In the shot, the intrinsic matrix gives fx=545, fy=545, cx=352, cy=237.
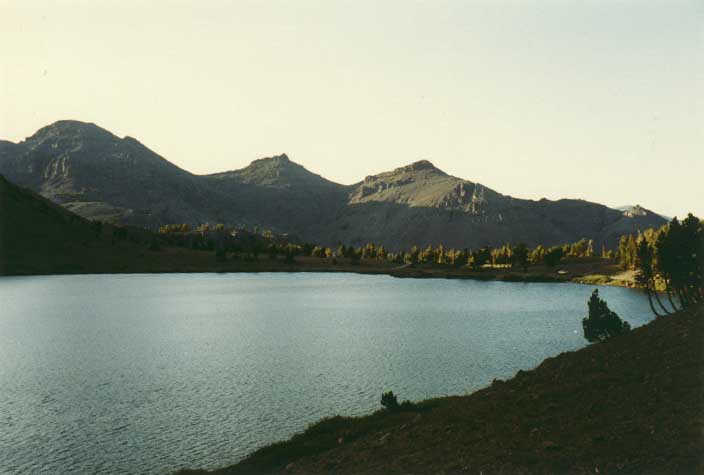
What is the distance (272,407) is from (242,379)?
11.7 metres

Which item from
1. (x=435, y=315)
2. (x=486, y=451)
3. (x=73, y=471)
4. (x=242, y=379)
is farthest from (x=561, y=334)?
(x=73, y=471)

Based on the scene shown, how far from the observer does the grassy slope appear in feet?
81.4

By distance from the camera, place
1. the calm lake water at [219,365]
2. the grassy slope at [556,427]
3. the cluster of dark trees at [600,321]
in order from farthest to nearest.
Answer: the cluster of dark trees at [600,321], the calm lake water at [219,365], the grassy slope at [556,427]

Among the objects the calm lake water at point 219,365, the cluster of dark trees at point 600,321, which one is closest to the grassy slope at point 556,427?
the calm lake water at point 219,365

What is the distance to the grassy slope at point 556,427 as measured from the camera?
2481cm

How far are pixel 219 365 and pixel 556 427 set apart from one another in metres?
47.9

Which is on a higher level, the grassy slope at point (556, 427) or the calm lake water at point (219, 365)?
the grassy slope at point (556, 427)

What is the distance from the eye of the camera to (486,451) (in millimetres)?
27672

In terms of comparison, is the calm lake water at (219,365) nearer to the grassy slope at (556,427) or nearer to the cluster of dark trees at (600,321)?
the grassy slope at (556,427)

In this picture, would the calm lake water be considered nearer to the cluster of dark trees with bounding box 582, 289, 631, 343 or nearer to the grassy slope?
the grassy slope

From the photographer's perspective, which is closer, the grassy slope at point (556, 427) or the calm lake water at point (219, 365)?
the grassy slope at point (556, 427)

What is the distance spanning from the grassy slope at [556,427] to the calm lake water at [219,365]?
23.3 feet

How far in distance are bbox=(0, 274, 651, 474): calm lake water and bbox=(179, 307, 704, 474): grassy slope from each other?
23.3ft

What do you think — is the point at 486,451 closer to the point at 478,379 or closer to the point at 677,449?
the point at 677,449
